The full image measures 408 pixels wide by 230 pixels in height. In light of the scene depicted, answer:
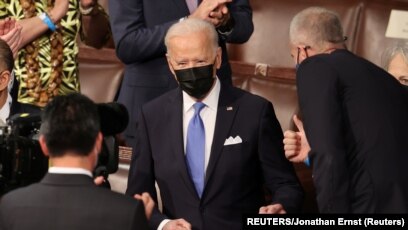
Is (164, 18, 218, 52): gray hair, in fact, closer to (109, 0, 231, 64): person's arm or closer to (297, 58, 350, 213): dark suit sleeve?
(109, 0, 231, 64): person's arm

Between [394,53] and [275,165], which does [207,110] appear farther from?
[394,53]

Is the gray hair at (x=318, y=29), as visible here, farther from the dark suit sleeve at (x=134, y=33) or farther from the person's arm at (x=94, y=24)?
the person's arm at (x=94, y=24)

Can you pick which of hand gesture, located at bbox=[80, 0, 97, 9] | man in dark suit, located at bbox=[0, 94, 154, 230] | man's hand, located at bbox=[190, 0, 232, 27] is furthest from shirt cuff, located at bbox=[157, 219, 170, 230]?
hand gesture, located at bbox=[80, 0, 97, 9]

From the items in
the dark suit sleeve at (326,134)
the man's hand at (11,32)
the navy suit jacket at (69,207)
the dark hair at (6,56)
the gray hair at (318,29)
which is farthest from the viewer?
the man's hand at (11,32)

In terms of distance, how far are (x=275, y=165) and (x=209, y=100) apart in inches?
13.0

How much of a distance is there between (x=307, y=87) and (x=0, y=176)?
943mm

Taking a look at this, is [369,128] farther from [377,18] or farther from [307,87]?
[377,18]

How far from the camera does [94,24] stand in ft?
14.8

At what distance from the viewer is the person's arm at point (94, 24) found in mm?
4256

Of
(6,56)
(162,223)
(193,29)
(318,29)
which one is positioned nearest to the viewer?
(318,29)

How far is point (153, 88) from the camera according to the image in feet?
13.5

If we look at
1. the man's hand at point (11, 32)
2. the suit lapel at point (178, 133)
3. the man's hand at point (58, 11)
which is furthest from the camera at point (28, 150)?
the man's hand at point (58, 11)

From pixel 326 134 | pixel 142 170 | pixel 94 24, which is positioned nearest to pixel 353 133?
pixel 326 134

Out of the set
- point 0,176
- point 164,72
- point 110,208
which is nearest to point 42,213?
point 110,208
